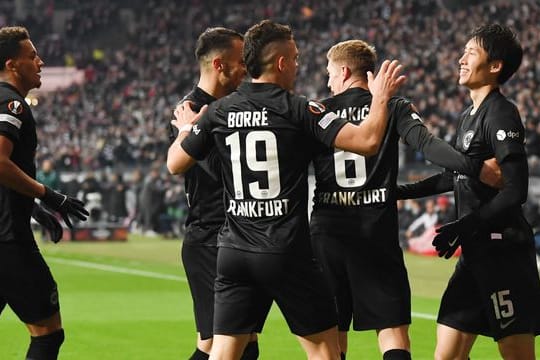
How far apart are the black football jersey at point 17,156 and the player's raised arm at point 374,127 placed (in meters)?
2.09

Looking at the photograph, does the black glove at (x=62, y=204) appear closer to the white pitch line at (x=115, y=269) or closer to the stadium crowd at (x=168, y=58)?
the white pitch line at (x=115, y=269)

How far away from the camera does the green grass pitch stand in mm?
11086

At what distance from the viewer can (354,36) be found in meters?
41.8

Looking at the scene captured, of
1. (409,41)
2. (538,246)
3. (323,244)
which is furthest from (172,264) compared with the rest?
(409,41)

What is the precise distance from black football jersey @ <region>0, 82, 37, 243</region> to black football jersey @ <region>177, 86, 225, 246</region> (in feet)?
3.25

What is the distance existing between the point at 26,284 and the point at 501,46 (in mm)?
3143

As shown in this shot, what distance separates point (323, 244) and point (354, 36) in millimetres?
35255

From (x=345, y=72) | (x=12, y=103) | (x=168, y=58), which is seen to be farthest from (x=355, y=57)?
(x=168, y=58)

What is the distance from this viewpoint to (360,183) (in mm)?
7047

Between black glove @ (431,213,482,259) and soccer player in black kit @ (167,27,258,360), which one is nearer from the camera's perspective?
black glove @ (431,213,482,259)

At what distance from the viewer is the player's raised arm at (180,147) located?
256 inches

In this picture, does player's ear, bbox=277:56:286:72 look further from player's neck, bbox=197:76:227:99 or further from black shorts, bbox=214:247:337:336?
player's neck, bbox=197:76:227:99

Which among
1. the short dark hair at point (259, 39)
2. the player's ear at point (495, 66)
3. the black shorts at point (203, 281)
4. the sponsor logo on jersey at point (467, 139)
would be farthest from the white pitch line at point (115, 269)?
the short dark hair at point (259, 39)

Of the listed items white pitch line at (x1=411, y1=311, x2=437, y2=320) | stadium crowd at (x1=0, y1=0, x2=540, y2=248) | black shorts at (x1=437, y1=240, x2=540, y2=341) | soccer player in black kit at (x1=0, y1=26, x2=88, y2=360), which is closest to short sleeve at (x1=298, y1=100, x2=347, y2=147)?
black shorts at (x1=437, y1=240, x2=540, y2=341)
